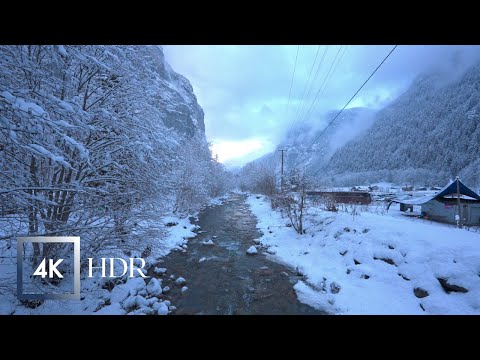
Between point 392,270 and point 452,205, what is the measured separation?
1388 cm

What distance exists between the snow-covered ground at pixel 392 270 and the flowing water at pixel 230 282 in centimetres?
62

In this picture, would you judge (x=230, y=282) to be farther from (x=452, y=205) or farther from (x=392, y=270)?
(x=452, y=205)

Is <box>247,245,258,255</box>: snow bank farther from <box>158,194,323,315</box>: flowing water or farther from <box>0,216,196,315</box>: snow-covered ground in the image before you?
<box>0,216,196,315</box>: snow-covered ground

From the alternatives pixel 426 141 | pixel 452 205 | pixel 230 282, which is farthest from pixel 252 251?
pixel 426 141

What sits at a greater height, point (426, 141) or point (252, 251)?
point (426, 141)

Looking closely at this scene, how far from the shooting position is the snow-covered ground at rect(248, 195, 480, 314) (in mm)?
4875

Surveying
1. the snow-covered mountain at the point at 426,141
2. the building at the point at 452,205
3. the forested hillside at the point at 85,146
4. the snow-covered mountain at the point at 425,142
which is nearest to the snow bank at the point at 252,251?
the forested hillside at the point at 85,146

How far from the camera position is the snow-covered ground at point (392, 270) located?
16.0 ft

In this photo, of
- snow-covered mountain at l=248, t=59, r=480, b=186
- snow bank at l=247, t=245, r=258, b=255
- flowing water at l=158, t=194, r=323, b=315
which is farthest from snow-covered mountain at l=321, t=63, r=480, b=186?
flowing water at l=158, t=194, r=323, b=315

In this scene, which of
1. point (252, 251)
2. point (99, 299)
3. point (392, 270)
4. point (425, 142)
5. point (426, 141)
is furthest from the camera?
point (425, 142)

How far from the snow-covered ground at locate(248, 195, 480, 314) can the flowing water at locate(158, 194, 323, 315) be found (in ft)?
2.05

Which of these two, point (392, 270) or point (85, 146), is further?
point (392, 270)

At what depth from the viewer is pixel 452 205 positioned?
1477 centimetres
